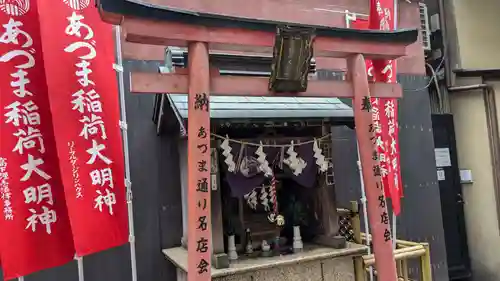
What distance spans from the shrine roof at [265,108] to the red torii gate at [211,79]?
115 centimetres

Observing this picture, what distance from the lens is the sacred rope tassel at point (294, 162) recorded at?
18.1 feet

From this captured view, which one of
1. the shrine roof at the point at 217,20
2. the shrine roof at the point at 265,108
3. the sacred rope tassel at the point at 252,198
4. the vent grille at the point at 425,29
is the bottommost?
the sacred rope tassel at the point at 252,198

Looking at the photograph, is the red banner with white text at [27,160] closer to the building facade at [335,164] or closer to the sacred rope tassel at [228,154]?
the building facade at [335,164]

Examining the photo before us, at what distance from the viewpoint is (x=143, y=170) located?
5996 mm

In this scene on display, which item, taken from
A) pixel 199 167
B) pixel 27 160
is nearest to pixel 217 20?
pixel 199 167

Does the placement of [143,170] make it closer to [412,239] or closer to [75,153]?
[75,153]

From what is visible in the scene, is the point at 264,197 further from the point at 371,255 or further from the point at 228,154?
the point at 371,255

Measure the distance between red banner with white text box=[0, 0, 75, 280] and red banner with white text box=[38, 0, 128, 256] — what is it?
23 centimetres

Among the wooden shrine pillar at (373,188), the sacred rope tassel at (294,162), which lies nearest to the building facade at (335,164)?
the sacred rope tassel at (294,162)

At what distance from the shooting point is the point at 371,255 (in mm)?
5895

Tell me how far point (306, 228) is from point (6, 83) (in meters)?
4.54

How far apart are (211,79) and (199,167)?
83 centimetres

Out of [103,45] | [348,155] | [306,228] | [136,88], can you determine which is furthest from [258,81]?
[348,155]

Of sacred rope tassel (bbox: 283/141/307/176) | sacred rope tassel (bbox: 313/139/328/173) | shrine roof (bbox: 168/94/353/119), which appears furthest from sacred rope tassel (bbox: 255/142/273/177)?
sacred rope tassel (bbox: 313/139/328/173)
